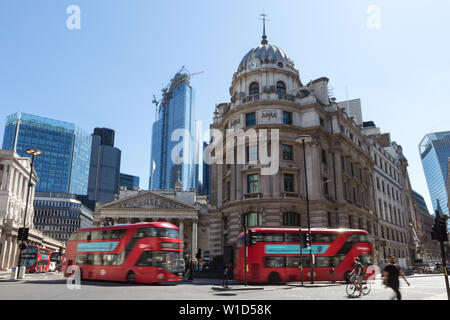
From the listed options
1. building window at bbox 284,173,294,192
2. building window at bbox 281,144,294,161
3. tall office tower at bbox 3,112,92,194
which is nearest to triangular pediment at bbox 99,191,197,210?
building window at bbox 284,173,294,192

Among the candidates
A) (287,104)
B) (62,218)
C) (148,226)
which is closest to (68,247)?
(148,226)

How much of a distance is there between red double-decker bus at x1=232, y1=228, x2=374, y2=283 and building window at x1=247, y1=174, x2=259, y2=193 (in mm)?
12063

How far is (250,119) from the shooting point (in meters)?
41.2

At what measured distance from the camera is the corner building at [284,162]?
124 ft

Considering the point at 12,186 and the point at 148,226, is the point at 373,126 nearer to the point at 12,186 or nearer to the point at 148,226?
the point at 148,226

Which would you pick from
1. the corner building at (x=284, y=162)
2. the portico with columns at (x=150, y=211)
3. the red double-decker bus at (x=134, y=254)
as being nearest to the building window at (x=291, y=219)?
the corner building at (x=284, y=162)

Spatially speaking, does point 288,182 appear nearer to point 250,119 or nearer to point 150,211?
point 250,119

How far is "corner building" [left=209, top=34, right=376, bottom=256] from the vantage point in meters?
37.7

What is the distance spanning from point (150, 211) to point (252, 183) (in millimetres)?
52262

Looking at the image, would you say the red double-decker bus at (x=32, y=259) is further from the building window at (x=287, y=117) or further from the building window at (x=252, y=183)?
the building window at (x=287, y=117)

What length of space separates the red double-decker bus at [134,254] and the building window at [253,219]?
13807 millimetres

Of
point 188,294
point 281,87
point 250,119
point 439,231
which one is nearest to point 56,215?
point 250,119

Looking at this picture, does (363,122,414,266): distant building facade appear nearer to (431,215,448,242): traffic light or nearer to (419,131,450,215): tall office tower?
(431,215,448,242): traffic light

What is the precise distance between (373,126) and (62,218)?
362ft
